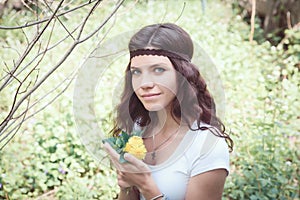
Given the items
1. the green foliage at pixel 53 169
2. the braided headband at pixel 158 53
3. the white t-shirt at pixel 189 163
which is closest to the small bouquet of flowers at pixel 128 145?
the white t-shirt at pixel 189 163

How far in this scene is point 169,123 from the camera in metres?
1.50

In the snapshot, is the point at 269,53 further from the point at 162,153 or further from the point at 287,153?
the point at 162,153

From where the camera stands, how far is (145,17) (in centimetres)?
528

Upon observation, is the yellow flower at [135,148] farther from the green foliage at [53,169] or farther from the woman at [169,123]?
the green foliage at [53,169]

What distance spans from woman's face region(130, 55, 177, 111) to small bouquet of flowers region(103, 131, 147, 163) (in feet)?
0.32

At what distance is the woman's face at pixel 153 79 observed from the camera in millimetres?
1328

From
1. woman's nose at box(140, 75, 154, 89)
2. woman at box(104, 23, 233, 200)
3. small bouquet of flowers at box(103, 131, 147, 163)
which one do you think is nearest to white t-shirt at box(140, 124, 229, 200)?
woman at box(104, 23, 233, 200)

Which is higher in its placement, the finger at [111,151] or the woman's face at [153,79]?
the woman's face at [153,79]

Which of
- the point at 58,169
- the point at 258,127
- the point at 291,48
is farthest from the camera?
the point at 291,48

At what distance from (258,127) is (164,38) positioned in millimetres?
2023

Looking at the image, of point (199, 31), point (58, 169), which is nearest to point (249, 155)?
point (58, 169)

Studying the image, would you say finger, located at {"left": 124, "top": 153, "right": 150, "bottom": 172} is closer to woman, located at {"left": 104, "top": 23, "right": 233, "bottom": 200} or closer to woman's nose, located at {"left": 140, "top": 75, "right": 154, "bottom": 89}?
woman, located at {"left": 104, "top": 23, "right": 233, "bottom": 200}

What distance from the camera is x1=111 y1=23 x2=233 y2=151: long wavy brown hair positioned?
1368 mm

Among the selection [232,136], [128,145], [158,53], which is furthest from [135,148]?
[232,136]
